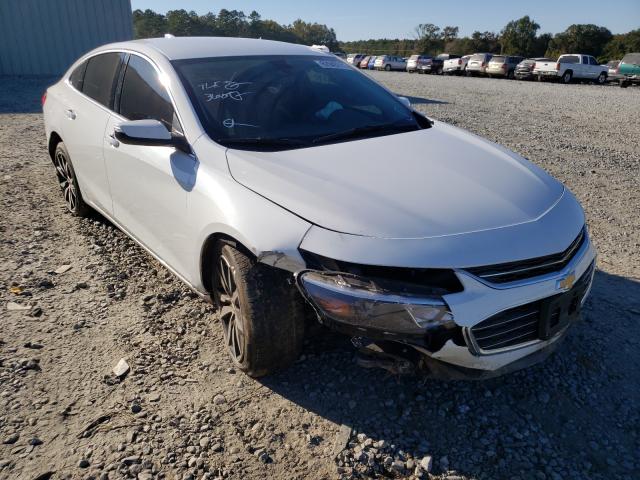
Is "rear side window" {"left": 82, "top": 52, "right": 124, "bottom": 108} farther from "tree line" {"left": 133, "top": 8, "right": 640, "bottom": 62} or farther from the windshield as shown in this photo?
"tree line" {"left": 133, "top": 8, "right": 640, "bottom": 62}

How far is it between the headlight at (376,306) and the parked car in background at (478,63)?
34129 mm

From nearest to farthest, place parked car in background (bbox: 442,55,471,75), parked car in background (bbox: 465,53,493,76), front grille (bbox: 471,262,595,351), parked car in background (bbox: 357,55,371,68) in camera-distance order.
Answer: front grille (bbox: 471,262,595,351), parked car in background (bbox: 465,53,493,76), parked car in background (bbox: 442,55,471,75), parked car in background (bbox: 357,55,371,68)

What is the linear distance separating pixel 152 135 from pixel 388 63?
41010mm

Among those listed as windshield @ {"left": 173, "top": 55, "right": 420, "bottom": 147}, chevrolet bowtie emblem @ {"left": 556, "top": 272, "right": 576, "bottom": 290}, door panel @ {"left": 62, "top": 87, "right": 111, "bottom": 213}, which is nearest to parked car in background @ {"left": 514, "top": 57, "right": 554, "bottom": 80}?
windshield @ {"left": 173, "top": 55, "right": 420, "bottom": 147}

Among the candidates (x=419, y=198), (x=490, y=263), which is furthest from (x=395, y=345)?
(x=419, y=198)

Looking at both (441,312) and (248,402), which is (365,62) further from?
(441,312)

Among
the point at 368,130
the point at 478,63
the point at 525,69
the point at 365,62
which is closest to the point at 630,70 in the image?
the point at 525,69

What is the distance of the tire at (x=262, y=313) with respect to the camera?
228 cm

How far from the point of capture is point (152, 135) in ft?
8.86

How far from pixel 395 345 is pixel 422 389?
0.58 metres

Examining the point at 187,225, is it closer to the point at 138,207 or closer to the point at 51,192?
the point at 138,207

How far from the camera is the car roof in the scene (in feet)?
10.8

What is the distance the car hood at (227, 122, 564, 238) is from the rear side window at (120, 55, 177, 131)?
0.72 m

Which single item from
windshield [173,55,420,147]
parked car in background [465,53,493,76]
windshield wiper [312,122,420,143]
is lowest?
parked car in background [465,53,493,76]
